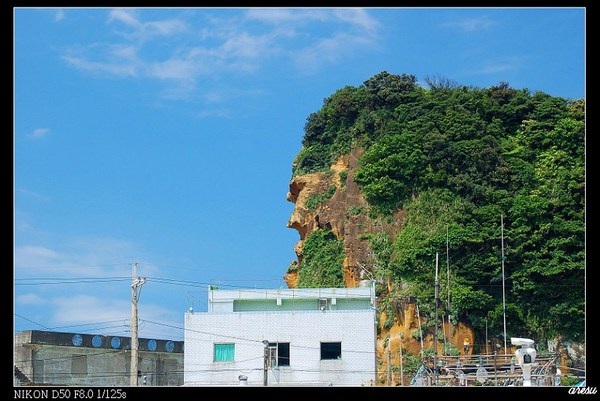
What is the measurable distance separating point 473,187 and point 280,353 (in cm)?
1414

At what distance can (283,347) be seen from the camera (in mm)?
37406

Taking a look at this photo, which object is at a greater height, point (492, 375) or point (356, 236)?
point (356, 236)

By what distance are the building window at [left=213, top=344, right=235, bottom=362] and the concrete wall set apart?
168 mm

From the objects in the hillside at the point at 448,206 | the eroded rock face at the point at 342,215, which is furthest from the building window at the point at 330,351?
the eroded rock face at the point at 342,215

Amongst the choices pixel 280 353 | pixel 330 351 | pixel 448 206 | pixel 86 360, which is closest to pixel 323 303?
pixel 330 351

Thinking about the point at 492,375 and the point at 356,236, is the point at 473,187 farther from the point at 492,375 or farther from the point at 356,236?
the point at 492,375

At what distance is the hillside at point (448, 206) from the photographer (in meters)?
42.8

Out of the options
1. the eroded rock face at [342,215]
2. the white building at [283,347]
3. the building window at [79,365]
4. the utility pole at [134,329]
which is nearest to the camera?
A: the utility pole at [134,329]

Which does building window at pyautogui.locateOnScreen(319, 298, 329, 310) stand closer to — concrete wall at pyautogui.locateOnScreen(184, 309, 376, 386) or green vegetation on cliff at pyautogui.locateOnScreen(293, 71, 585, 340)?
concrete wall at pyautogui.locateOnScreen(184, 309, 376, 386)

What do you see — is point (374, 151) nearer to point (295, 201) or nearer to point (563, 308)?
point (295, 201)

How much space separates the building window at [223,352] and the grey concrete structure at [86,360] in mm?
3993

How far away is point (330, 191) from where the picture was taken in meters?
50.8

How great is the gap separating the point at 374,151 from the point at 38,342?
59.7 ft

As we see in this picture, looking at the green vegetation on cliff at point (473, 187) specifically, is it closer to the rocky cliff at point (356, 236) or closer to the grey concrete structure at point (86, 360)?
the rocky cliff at point (356, 236)
